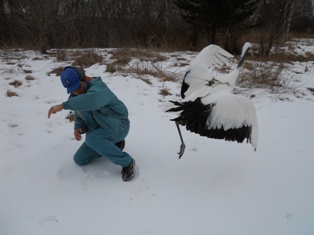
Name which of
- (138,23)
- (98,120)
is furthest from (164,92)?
(138,23)

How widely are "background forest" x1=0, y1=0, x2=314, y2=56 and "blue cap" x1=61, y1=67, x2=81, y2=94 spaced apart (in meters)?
5.28

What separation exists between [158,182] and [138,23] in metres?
8.96

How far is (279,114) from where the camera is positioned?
11.3 feet

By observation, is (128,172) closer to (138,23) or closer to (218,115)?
(218,115)

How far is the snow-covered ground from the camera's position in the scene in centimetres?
175

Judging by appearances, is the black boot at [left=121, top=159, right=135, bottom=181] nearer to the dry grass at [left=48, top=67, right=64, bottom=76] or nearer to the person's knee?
the person's knee

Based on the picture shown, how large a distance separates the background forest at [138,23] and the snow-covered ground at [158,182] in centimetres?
438

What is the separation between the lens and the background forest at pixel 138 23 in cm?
697

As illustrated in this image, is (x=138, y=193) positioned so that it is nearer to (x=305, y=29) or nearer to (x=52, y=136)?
(x=52, y=136)

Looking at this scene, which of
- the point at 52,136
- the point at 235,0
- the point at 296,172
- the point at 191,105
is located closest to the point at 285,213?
the point at 296,172

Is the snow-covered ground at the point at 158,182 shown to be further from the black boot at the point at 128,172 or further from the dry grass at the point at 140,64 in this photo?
the dry grass at the point at 140,64

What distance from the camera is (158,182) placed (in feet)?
7.02

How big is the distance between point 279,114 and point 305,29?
16.7 meters

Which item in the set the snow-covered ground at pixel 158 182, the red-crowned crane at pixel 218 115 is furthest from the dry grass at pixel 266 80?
the red-crowned crane at pixel 218 115
